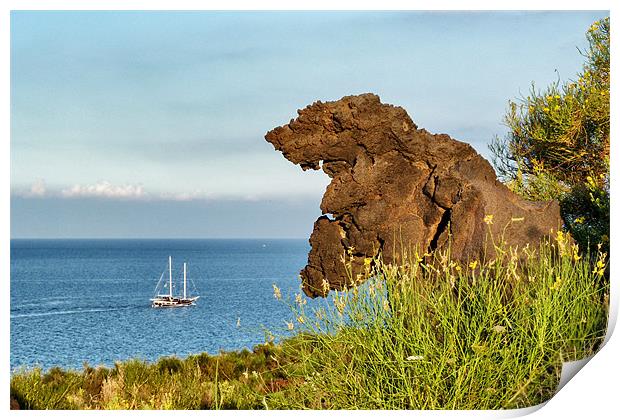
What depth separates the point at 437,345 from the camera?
407 cm

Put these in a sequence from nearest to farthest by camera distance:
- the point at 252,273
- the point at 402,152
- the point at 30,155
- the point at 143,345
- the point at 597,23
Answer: the point at 402,152 → the point at 597,23 → the point at 143,345 → the point at 30,155 → the point at 252,273

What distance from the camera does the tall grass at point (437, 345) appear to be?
3.96m

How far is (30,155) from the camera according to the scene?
29.6m

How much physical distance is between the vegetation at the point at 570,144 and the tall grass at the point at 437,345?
Answer: 228 centimetres

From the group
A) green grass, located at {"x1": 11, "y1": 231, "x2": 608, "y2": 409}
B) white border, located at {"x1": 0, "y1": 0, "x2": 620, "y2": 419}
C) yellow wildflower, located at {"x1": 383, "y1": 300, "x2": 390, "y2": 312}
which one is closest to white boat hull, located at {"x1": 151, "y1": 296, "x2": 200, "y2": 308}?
white border, located at {"x1": 0, "y1": 0, "x2": 620, "y2": 419}

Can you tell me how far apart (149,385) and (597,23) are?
496 centimetres

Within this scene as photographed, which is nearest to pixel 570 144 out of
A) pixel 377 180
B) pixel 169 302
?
pixel 377 180

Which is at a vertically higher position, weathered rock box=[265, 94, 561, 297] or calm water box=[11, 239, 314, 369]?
weathered rock box=[265, 94, 561, 297]

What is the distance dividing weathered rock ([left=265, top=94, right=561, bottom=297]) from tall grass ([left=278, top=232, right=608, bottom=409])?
1.03 m

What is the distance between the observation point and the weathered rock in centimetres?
525

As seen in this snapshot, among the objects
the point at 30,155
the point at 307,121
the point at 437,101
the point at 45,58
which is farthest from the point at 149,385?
the point at 45,58

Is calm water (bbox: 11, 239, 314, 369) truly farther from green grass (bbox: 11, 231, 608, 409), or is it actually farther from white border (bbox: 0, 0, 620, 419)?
green grass (bbox: 11, 231, 608, 409)
